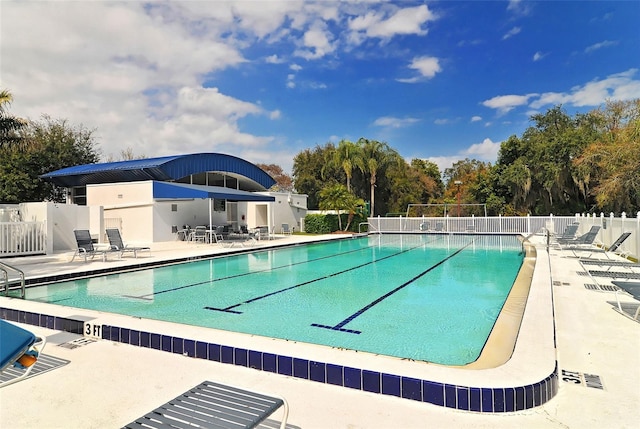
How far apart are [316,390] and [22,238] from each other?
41.7 ft

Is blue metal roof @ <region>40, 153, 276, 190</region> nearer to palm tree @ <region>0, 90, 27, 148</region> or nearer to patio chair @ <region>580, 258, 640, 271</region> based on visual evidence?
palm tree @ <region>0, 90, 27, 148</region>

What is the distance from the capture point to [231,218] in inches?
966

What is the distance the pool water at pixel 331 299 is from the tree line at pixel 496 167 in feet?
34.1

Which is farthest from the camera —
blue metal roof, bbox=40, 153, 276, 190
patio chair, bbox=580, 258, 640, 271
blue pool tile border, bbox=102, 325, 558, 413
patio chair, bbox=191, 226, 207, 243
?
blue metal roof, bbox=40, 153, 276, 190

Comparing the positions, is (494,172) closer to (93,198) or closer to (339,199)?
(339,199)

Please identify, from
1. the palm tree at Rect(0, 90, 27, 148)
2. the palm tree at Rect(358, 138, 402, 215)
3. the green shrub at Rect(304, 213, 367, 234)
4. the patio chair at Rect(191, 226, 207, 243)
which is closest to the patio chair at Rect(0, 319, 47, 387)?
the palm tree at Rect(0, 90, 27, 148)

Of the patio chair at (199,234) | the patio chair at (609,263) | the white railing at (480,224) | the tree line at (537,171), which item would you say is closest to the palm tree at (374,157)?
the tree line at (537,171)

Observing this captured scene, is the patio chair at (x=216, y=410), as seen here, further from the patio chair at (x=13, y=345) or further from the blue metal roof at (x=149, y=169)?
the blue metal roof at (x=149, y=169)

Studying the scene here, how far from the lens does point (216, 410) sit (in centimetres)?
186

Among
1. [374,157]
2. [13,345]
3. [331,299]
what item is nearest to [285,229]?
[374,157]

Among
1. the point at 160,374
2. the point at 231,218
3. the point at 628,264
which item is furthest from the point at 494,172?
the point at 160,374

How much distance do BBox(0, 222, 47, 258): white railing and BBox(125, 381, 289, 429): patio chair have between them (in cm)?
1257

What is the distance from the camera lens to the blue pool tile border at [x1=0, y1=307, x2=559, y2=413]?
→ 8.32 feet

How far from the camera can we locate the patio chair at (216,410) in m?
1.72
